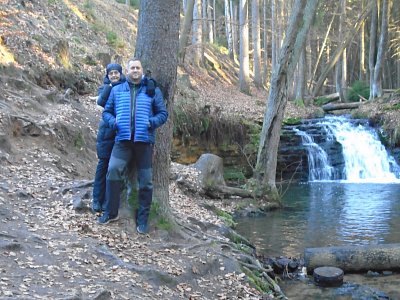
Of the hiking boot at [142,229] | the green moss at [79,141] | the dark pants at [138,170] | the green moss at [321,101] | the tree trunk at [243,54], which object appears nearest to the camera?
the dark pants at [138,170]

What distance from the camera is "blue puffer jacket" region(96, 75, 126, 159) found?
23.0 feet

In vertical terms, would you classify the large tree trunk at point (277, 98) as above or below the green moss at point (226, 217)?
above

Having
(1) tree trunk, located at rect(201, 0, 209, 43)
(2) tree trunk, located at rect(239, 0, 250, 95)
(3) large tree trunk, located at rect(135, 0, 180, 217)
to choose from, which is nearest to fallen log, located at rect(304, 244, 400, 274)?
(3) large tree trunk, located at rect(135, 0, 180, 217)

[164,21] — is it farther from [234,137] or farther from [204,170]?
[234,137]

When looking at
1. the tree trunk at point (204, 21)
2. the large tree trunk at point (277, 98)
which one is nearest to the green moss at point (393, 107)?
the large tree trunk at point (277, 98)

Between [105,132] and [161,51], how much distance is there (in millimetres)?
1371

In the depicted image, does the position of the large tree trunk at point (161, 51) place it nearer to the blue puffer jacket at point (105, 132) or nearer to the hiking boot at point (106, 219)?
the blue puffer jacket at point (105, 132)

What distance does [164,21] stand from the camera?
7047 mm

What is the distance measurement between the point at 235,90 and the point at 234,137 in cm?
1077

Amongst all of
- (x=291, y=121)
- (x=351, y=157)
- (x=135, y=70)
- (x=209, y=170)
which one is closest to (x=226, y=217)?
(x=209, y=170)

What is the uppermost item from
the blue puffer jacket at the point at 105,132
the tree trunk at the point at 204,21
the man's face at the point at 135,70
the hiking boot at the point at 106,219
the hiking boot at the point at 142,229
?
the tree trunk at the point at 204,21

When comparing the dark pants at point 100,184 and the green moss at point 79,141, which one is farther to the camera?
the green moss at point 79,141

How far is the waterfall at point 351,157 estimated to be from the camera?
1992 cm

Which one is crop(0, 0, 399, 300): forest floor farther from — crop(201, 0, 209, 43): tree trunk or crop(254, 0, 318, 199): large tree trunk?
crop(201, 0, 209, 43): tree trunk
